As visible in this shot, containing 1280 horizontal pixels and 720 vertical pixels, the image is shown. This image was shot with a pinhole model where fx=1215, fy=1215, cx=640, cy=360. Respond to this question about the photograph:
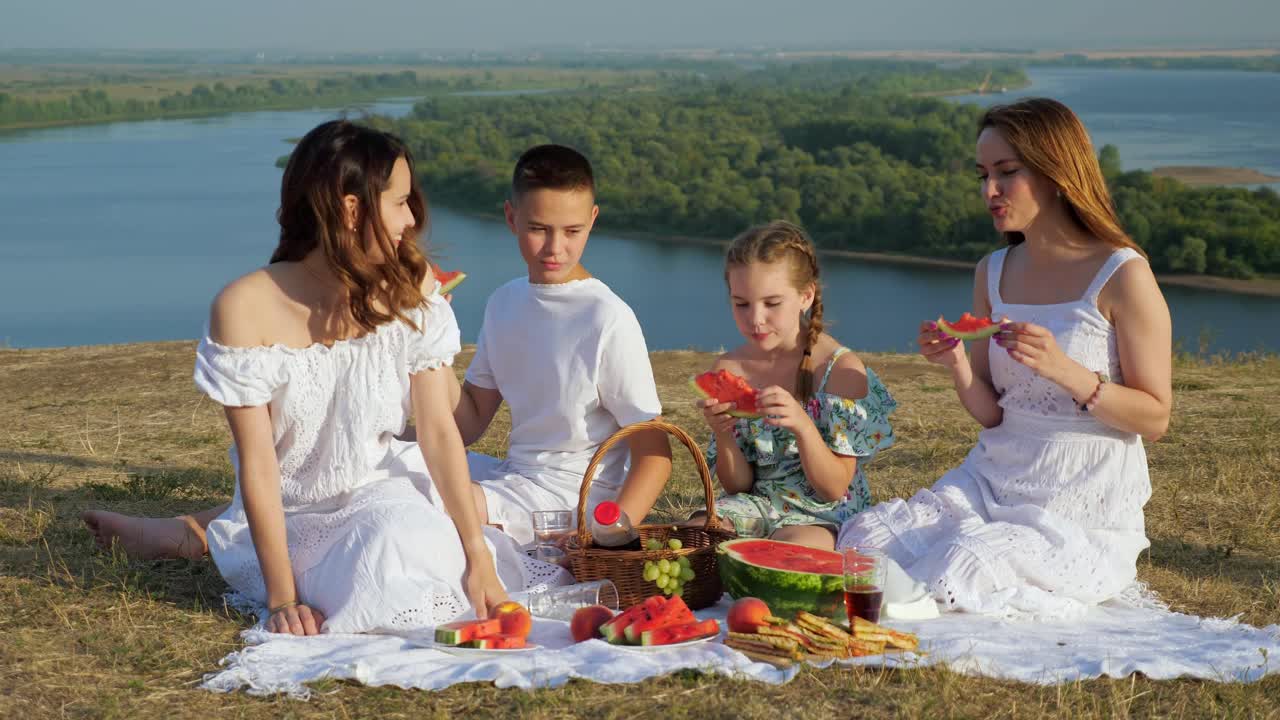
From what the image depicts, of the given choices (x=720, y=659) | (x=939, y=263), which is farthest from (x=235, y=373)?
(x=939, y=263)

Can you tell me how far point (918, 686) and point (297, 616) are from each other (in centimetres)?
197

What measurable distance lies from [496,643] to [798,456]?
4.99 feet

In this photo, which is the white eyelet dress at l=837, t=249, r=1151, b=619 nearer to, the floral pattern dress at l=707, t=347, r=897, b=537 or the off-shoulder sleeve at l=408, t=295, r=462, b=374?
the floral pattern dress at l=707, t=347, r=897, b=537

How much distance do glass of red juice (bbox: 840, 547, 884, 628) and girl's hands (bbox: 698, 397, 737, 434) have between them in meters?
0.69

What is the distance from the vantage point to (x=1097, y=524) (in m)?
4.37

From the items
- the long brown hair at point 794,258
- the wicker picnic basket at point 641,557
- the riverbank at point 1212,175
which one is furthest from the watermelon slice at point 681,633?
the riverbank at point 1212,175

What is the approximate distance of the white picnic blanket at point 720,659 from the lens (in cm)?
351

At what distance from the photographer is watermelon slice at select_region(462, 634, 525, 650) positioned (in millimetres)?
3775

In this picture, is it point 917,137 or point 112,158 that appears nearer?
point 917,137

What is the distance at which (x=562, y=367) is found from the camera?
4.67m

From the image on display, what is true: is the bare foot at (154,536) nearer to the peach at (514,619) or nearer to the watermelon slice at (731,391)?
the peach at (514,619)

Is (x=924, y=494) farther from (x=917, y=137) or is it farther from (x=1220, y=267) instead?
(x=917, y=137)

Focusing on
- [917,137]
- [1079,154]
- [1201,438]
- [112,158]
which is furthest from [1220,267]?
[112,158]

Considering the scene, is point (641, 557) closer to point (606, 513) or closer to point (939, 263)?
point (606, 513)
